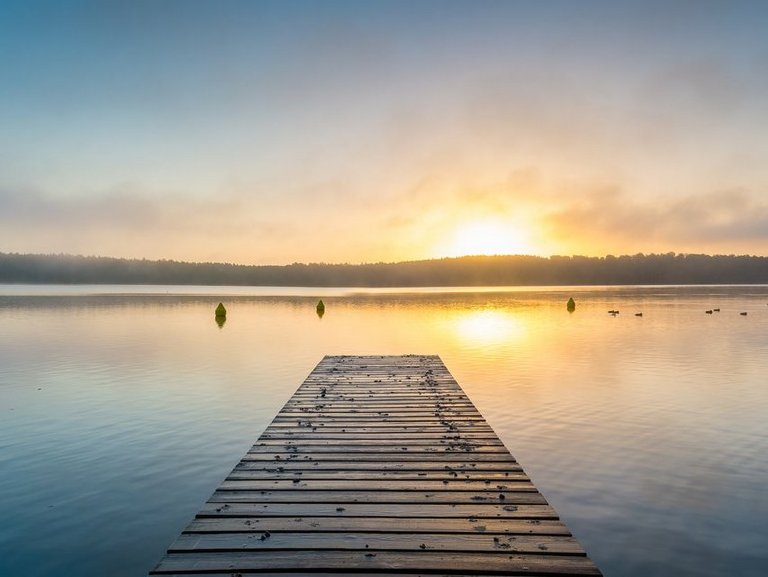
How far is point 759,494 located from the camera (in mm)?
10273

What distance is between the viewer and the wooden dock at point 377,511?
5.55 m

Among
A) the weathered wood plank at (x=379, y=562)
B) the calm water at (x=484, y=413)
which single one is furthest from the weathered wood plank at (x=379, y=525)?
the calm water at (x=484, y=413)

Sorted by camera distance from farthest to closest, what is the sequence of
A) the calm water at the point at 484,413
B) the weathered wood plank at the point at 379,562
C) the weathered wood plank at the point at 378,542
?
the calm water at the point at 484,413 → the weathered wood plank at the point at 378,542 → the weathered wood plank at the point at 379,562

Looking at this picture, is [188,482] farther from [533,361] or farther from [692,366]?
[692,366]

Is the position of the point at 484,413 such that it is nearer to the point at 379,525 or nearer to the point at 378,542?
the point at 379,525

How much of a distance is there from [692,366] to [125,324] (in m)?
42.4

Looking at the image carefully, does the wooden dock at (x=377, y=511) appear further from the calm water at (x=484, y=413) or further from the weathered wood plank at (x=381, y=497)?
the calm water at (x=484, y=413)

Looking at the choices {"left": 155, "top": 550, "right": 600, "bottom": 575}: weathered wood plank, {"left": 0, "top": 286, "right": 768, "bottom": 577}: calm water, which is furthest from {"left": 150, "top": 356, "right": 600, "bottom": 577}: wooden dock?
{"left": 0, "top": 286, "right": 768, "bottom": 577}: calm water

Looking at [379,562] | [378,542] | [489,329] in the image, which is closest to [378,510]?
[378,542]

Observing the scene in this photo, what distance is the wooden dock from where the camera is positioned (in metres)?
5.55

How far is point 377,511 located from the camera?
6789 millimetres

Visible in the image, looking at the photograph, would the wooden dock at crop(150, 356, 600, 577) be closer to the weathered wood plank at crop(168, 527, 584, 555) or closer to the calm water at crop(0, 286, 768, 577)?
the weathered wood plank at crop(168, 527, 584, 555)

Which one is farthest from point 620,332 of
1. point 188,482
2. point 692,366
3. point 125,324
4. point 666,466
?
point 125,324

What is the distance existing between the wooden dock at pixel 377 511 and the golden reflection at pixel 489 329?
25.2m
